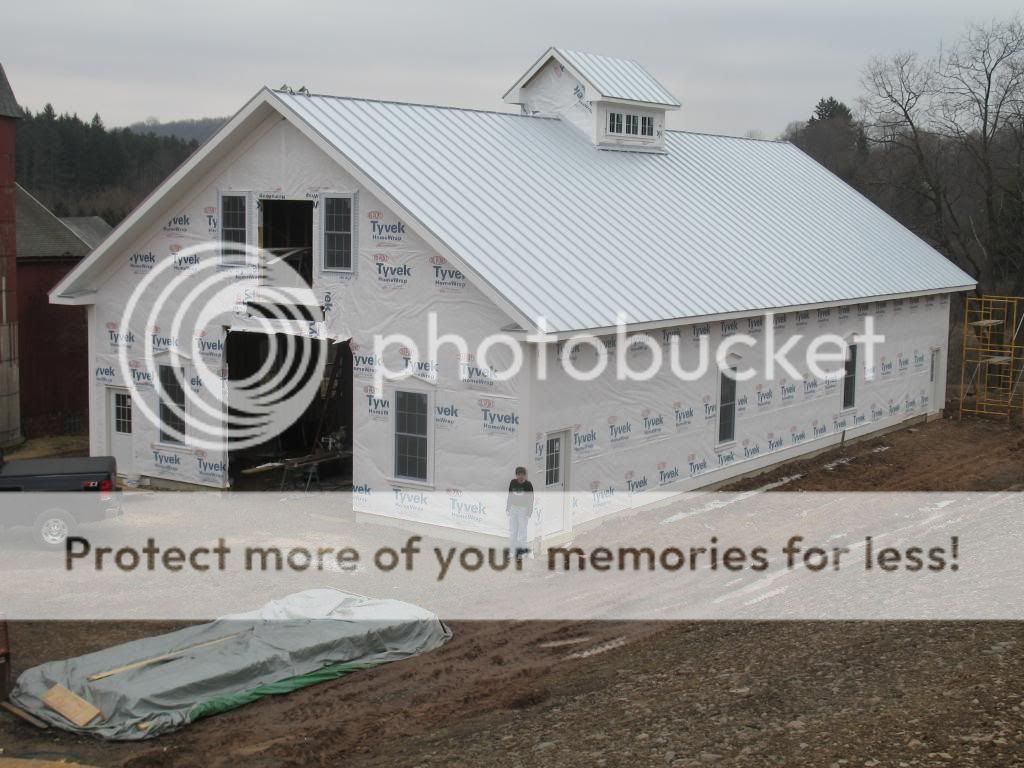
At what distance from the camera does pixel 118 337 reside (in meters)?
24.5

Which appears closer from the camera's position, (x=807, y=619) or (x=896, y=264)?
(x=807, y=619)

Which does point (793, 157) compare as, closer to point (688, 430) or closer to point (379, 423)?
point (688, 430)

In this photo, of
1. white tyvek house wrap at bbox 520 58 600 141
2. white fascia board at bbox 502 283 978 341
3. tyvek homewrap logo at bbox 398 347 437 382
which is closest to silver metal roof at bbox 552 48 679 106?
white tyvek house wrap at bbox 520 58 600 141

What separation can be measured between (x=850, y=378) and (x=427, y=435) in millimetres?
13591

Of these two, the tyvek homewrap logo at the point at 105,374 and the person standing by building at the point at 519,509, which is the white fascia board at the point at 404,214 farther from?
the tyvek homewrap logo at the point at 105,374

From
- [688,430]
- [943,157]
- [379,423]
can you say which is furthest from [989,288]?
[379,423]

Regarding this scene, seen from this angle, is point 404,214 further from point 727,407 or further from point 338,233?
point 727,407

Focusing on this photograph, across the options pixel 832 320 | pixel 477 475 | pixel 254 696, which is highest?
pixel 832 320

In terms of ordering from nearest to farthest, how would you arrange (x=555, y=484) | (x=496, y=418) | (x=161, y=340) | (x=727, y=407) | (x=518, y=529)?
1. (x=518, y=529)
2. (x=496, y=418)
3. (x=555, y=484)
4. (x=161, y=340)
5. (x=727, y=407)

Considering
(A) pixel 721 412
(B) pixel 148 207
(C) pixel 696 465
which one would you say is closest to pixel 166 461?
(B) pixel 148 207

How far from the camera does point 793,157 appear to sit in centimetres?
3569

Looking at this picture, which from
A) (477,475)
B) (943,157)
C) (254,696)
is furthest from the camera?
(943,157)

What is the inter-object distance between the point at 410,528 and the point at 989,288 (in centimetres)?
3191

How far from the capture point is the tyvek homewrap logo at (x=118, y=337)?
24312 mm
